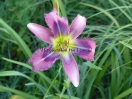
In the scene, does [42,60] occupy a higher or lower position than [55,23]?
lower

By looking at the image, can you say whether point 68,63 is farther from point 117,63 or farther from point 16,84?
point 16,84

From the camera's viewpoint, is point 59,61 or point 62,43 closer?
point 62,43

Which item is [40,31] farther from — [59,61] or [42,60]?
[59,61]

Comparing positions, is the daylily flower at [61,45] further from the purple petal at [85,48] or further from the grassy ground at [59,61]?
the grassy ground at [59,61]

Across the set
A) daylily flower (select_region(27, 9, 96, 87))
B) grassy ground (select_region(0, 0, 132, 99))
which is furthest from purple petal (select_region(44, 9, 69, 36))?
grassy ground (select_region(0, 0, 132, 99))

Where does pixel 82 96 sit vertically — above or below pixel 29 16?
below

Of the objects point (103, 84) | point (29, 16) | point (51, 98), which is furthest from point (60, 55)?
point (29, 16)

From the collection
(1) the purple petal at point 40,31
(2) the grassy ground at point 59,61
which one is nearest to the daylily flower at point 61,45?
(1) the purple petal at point 40,31

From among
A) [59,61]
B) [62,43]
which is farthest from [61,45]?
[59,61]
